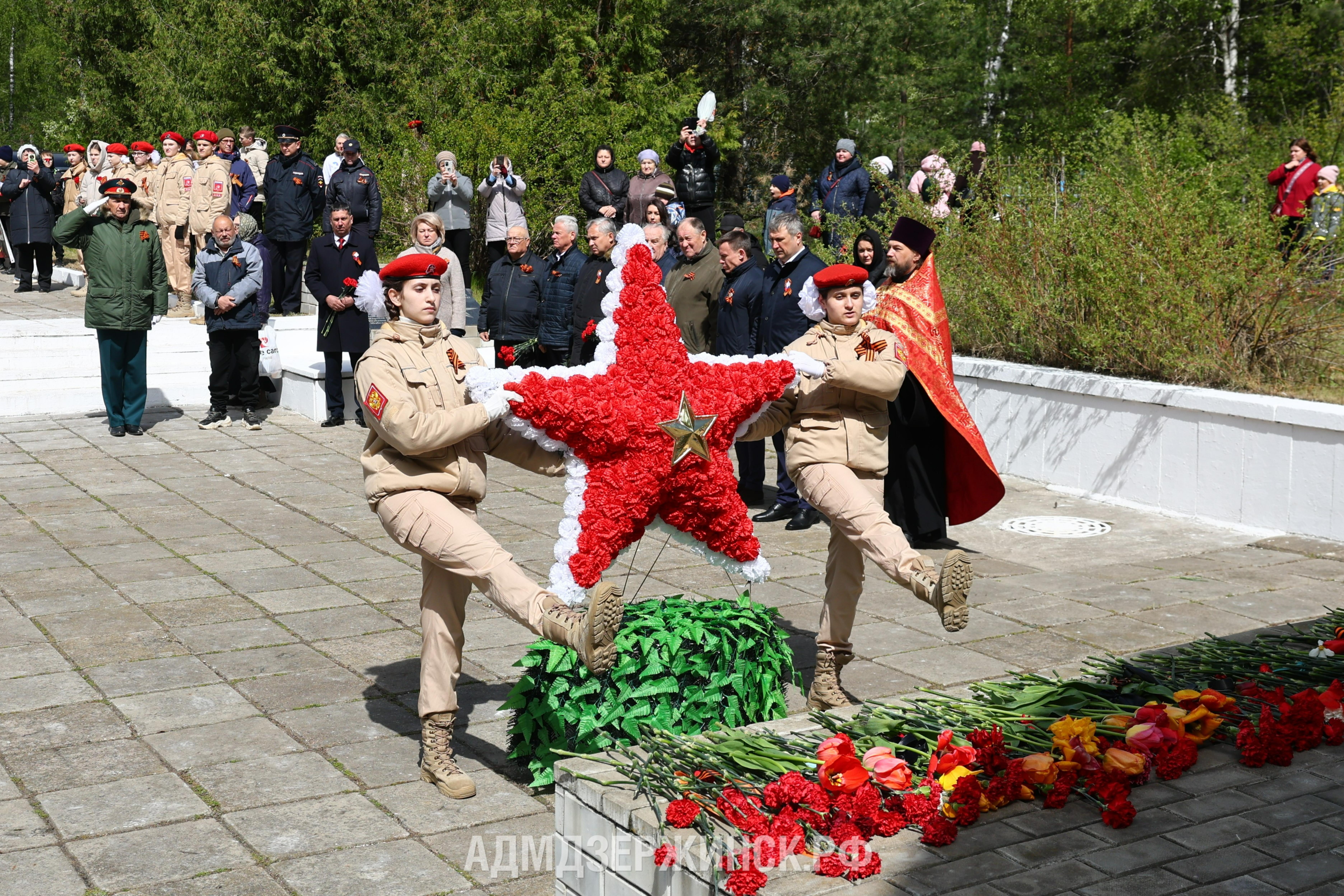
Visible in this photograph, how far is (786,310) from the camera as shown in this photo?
9.76 m

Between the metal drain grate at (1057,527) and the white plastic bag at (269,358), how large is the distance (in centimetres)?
804

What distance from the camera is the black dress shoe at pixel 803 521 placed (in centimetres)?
994

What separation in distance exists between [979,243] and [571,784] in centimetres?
927

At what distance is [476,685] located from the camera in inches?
261

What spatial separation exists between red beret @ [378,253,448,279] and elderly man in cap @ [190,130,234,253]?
41.7ft

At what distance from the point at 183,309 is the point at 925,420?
1222 centimetres

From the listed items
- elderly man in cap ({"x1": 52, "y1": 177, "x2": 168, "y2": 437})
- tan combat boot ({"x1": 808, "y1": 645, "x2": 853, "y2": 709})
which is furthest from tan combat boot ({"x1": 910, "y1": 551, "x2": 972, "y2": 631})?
elderly man in cap ({"x1": 52, "y1": 177, "x2": 168, "y2": 437})

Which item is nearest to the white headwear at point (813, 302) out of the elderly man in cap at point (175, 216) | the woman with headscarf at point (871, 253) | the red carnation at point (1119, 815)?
the woman with headscarf at point (871, 253)

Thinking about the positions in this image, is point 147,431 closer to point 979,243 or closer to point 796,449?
point 979,243

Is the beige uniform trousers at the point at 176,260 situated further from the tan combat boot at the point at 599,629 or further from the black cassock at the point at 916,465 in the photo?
the tan combat boot at the point at 599,629

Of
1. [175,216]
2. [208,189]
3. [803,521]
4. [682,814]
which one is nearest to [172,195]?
[175,216]

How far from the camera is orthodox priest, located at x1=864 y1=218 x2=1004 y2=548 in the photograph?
321 inches

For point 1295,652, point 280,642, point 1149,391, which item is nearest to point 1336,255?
point 1149,391

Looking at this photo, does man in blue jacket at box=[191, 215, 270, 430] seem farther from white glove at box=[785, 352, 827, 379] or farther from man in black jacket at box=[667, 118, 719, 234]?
white glove at box=[785, 352, 827, 379]
